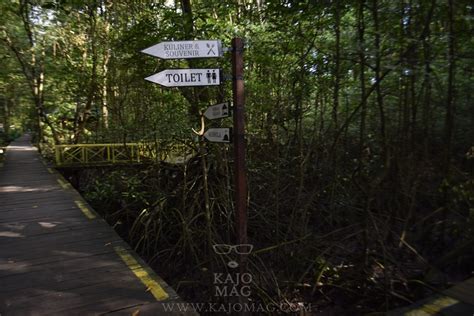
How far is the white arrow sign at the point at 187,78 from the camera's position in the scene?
3070 millimetres

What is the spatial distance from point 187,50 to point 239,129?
2.77 ft

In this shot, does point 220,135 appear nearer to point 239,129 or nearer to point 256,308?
point 239,129

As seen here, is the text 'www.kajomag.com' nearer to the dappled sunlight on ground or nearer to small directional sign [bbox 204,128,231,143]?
small directional sign [bbox 204,128,231,143]

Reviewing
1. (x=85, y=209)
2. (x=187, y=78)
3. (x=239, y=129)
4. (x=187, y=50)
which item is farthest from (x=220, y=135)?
(x=85, y=209)

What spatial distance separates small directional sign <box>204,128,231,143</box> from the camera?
3.15 m

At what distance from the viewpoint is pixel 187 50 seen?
123 inches

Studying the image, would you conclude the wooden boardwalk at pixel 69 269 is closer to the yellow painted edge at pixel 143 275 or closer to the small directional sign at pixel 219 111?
the yellow painted edge at pixel 143 275

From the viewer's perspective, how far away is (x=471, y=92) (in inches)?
234

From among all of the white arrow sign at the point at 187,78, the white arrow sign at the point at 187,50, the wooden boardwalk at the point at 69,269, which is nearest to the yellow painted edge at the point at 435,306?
the wooden boardwalk at the point at 69,269

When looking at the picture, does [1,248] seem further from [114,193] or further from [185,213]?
[114,193]

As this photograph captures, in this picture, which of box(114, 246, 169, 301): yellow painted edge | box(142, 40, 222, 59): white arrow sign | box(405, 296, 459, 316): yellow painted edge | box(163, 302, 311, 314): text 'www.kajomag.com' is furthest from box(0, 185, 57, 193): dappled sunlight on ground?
box(405, 296, 459, 316): yellow painted edge

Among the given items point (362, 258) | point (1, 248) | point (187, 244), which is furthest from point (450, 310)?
point (1, 248)

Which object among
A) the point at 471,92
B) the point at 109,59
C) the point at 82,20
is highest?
the point at 82,20

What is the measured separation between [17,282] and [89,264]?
0.71 meters
